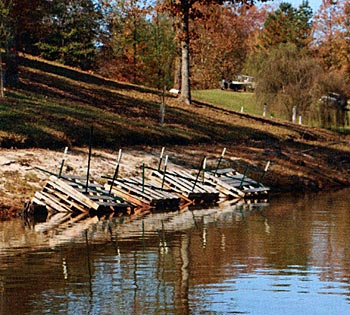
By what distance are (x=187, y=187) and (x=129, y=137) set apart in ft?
28.5

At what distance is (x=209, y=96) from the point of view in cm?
8500

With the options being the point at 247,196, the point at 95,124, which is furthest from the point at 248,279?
the point at 95,124

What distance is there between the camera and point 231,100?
275ft

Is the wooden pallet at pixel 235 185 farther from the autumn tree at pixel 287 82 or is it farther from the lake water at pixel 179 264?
the autumn tree at pixel 287 82

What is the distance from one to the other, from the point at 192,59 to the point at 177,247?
6421 cm

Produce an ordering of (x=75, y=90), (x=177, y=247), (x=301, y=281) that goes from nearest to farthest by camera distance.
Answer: (x=301, y=281) < (x=177, y=247) < (x=75, y=90)

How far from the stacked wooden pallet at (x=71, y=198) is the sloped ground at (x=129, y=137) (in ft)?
2.85

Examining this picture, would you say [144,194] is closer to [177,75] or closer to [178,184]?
[178,184]

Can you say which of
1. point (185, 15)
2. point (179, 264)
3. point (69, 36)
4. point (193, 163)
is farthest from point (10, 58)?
point (179, 264)

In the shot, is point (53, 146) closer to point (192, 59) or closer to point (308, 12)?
point (192, 59)

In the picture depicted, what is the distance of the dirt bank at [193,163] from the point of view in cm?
2886

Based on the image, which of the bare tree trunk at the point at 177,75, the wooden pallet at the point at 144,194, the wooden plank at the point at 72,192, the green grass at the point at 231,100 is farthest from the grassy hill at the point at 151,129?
the bare tree trunk at the point at 177,75

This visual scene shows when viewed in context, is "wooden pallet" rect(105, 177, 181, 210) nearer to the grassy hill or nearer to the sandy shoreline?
the sandy shoreline

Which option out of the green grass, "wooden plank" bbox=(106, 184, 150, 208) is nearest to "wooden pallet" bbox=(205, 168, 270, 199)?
"wooden plank" bbox=(106, 184, 150, 208)
